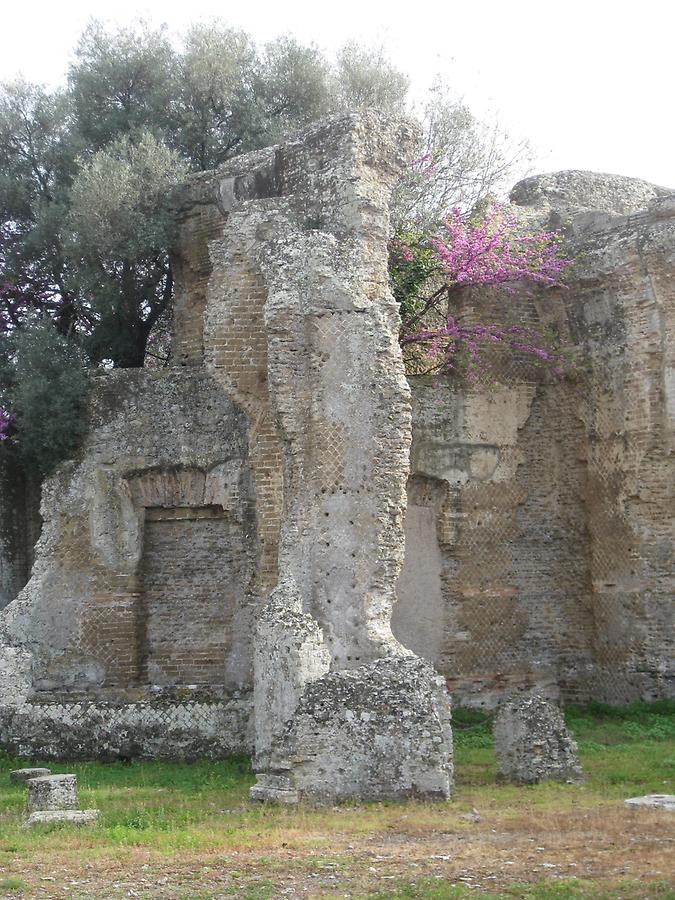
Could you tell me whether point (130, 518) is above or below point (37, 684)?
above

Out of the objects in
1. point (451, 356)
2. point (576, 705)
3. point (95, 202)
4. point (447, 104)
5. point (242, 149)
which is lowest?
point (576, 705)

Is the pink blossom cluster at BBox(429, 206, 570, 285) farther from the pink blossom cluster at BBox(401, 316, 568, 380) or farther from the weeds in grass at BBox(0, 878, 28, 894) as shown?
the weeds in grass at BBox(0, 878, 28, 894)

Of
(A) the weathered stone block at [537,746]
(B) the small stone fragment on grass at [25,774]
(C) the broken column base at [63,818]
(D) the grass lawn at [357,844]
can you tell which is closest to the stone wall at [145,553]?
(B) the small stone fragment on grass at [25,774]

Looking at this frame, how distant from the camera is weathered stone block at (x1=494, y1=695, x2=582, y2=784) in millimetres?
10625

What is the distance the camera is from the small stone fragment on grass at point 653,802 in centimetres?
932

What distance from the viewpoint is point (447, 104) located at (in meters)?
19.5

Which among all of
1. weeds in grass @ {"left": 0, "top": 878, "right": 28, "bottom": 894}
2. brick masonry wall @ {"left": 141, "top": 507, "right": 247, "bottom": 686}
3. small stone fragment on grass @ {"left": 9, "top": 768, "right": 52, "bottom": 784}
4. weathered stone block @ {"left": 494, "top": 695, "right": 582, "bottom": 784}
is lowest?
weeds in grass @ {"left": 0, "top": 878, "right": 28, "bottom": 894}

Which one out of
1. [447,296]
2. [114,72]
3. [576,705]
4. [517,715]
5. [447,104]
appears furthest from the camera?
[447,104]

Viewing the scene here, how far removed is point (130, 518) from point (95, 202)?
155 inches

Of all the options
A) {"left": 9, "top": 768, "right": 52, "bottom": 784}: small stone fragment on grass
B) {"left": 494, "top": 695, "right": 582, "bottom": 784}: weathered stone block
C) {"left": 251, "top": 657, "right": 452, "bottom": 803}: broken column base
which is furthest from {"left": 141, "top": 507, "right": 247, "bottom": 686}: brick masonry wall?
{"left": 251, "top": 657, "right": 452, "bottom": 803}: broken column base

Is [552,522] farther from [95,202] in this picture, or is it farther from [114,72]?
[114,72]

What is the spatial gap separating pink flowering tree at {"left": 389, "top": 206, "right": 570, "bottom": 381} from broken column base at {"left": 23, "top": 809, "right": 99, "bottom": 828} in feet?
25.9

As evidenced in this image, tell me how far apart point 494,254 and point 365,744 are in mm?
7608

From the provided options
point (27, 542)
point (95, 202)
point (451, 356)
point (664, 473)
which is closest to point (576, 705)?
point (664, 473)
